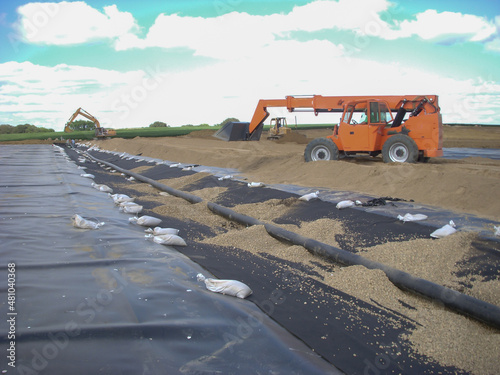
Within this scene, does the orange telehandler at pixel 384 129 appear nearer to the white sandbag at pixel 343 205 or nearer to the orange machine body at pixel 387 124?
the orange machine body at pixel 387 124

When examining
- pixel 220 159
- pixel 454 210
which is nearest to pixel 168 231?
pixel 454 210

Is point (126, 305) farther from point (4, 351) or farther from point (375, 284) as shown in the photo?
point (375, 284)

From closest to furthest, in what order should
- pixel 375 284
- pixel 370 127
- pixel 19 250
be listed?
pixel 375 284 < pixel 19 250 < pixel 370 127

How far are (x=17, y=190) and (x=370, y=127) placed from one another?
885cm

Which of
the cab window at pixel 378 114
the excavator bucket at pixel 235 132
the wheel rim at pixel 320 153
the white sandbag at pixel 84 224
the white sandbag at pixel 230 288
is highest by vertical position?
the cab window at pixel 378 114

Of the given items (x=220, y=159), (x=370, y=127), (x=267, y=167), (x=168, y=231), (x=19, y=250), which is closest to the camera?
(x=19, y=250)

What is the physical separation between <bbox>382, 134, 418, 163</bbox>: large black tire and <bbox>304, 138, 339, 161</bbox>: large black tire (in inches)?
59.7

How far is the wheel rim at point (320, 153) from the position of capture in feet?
40.8

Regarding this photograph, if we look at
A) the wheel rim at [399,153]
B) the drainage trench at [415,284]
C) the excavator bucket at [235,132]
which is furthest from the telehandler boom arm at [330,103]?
the drainage trench at [415,284]

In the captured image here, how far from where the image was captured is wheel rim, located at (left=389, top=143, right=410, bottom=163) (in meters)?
11.1

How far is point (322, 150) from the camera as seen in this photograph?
12484 millimetres

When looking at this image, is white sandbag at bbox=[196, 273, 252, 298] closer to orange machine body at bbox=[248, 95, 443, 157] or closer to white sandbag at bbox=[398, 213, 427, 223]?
white sandbag at bbox=[398, 213, 427, 223]

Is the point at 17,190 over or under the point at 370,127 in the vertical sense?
under

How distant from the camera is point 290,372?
7.48 feet
